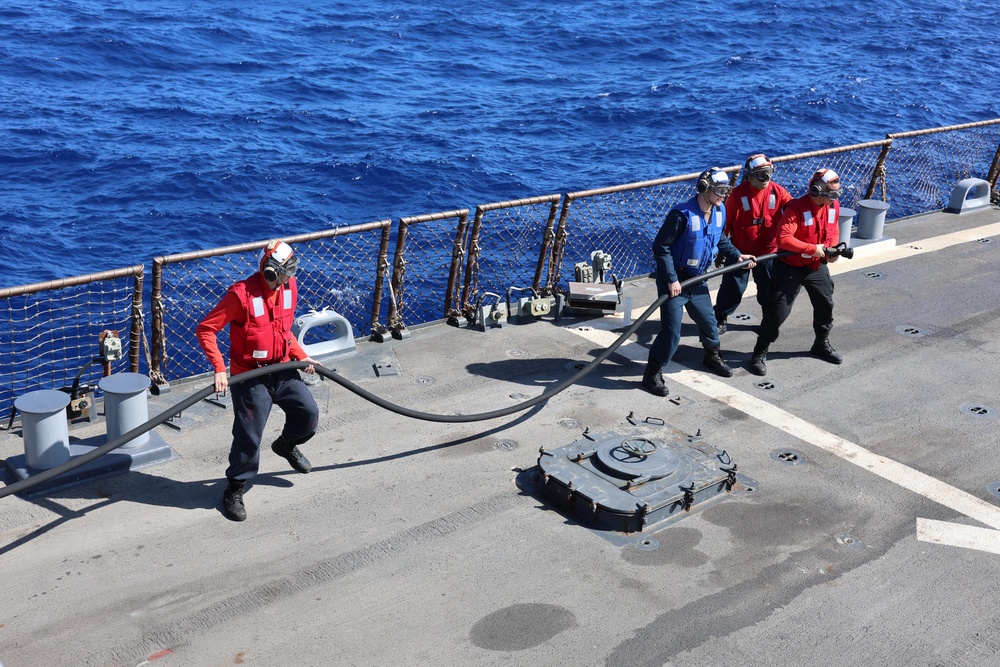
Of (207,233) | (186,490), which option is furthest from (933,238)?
(207,233)

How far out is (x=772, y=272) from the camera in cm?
1005

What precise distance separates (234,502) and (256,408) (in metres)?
0.72

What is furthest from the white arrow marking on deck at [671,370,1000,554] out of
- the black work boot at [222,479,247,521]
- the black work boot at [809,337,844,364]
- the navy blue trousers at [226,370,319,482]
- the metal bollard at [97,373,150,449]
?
the metal bollard at [97,373,150,449]

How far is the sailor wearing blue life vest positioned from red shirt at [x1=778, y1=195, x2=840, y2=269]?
64 cm

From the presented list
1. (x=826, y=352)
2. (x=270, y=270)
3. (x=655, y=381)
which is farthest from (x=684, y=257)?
(x=270, y=270)

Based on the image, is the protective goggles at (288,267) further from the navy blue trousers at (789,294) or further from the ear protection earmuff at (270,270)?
the navy blue trousers at (789,294)

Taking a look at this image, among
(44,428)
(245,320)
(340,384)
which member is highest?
(245,320)

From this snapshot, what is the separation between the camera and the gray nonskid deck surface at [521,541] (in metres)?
6.15

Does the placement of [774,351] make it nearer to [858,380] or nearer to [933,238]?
[858,380]

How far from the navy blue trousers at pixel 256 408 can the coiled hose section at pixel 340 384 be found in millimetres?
149

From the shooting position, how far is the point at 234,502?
7359 mm

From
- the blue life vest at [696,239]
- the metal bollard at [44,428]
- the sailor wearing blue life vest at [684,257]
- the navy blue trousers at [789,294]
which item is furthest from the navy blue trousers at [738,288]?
the metal bollard at [44,428]

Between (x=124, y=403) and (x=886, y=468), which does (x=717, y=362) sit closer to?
(x=886, y=468)

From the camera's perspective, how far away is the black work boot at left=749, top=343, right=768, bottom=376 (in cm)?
997
